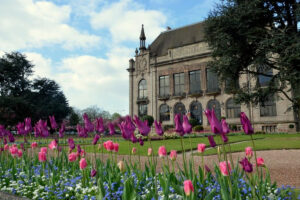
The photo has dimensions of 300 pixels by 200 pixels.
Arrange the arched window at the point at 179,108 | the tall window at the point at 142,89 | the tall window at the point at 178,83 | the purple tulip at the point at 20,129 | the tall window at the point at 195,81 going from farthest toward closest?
the tall window at the point at 142,89, the tall window at the point at 178,83, the arched window at the point at 179,108, the tall window at the point at 195,81, the purple tulip at the point at 20,129

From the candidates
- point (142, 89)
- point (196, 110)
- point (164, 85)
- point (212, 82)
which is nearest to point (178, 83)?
point (164, 85)

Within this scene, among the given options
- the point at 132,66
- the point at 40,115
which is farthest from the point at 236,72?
the point at 40,115

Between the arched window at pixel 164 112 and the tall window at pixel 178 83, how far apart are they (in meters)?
2.80

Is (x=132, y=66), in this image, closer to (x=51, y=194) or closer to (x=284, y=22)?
(x=284, y=22)

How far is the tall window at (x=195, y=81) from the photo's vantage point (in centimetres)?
3447

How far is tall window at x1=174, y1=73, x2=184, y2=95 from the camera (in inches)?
1423

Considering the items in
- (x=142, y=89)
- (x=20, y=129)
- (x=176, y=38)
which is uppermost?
(x=176, y=38)

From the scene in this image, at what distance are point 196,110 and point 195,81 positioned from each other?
14.8 ft

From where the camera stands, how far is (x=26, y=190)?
4.24 m

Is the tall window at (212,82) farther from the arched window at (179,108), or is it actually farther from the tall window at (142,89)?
the tall window at (142,89)

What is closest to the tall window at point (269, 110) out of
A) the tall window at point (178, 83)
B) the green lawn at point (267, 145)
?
the tall window at point (178, 83)

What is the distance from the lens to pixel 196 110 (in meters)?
34.0

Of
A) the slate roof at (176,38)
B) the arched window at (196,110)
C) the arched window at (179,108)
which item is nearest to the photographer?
the arched window at (196,110)

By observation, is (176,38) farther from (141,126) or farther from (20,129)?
(141,126)
